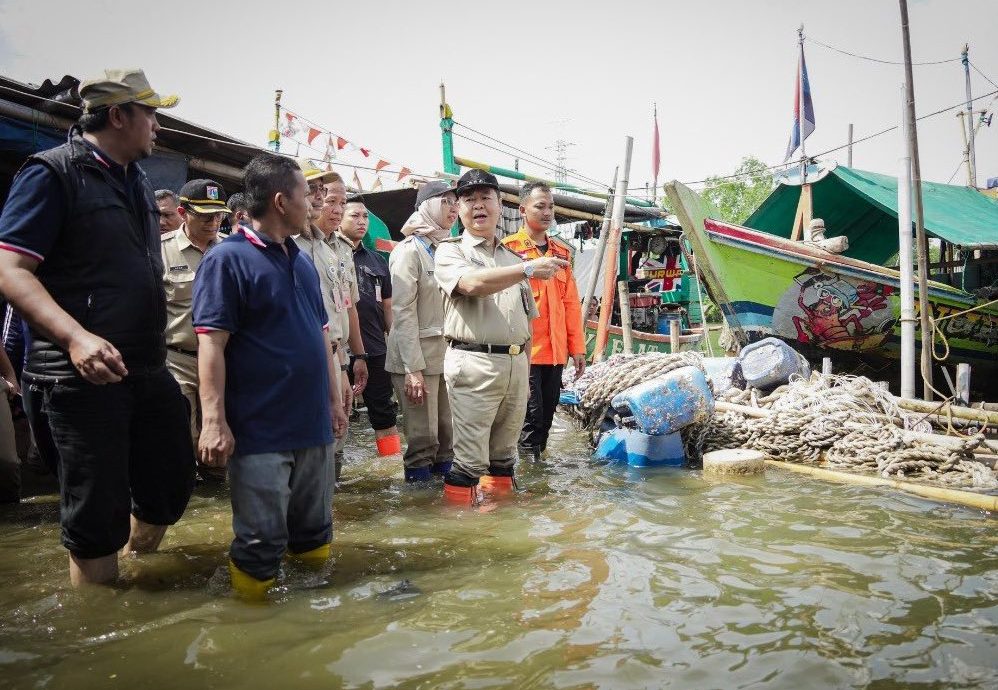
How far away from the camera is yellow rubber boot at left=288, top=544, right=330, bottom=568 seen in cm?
294

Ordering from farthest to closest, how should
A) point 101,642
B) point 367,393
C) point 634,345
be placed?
point 634,345, point 367,393, point 101,642

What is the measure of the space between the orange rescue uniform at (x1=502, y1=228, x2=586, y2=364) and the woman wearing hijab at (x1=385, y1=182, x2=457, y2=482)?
646 mm

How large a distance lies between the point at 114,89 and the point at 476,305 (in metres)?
2.14

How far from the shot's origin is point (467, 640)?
2.39m

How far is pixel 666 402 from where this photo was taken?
560 centimetres

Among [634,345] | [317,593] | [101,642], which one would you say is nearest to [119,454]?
[101,642]

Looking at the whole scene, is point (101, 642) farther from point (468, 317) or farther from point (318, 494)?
point (468, 317)

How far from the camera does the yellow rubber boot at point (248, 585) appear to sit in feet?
8.73

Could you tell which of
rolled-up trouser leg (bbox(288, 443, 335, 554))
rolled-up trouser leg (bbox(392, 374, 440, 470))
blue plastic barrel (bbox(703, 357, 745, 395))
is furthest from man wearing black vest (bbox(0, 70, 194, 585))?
blue plastic barrel (bbox(703, 357, 745, 395))

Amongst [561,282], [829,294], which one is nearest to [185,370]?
[561,282]

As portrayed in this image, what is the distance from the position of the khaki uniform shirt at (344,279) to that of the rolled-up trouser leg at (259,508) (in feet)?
6.64

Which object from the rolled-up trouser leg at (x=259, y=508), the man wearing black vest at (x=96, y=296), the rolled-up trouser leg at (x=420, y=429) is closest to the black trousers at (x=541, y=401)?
the rolled-up trouser leg at (x=420, y=429)

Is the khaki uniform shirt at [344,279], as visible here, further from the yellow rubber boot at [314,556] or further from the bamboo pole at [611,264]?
the bamboo pole at [611,264]

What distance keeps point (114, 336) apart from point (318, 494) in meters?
0.96
